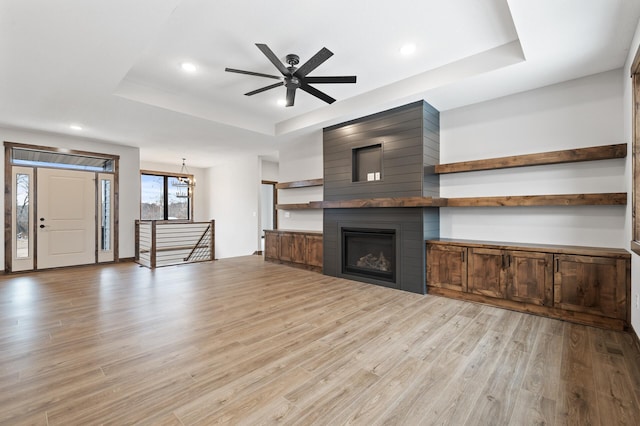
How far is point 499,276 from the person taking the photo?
367 cm

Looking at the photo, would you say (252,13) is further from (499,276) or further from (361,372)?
(499,276)

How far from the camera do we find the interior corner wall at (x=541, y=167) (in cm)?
342

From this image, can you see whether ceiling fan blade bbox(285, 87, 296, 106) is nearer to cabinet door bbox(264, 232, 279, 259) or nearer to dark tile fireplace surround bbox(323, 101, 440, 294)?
dark tile fireplace surround bbox(323, 101, 440, 294)

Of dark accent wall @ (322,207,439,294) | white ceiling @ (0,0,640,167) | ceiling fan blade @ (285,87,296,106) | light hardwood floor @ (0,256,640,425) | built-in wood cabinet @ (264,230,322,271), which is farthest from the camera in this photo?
built-in wood cabinet @ (264,230,322,271)

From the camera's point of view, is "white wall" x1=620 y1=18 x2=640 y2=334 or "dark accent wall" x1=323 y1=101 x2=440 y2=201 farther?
"dark accent wall" x1=323 y1=101 x2=440 y2=201

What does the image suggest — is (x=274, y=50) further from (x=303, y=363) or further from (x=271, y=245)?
(x=271, y=245)

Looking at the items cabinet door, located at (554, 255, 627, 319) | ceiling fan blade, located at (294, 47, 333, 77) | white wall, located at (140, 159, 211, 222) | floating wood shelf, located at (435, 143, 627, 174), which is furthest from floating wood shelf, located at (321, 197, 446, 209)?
white wall, located at (140, 159, 211, 222)

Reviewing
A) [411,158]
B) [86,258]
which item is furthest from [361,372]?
[86,258]

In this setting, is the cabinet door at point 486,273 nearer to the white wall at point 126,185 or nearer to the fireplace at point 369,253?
the fireplace at point 369,253

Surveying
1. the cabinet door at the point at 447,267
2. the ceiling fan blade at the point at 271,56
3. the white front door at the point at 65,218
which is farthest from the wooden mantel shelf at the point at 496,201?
the white front door at the point at 65,218

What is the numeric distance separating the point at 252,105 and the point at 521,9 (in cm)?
402

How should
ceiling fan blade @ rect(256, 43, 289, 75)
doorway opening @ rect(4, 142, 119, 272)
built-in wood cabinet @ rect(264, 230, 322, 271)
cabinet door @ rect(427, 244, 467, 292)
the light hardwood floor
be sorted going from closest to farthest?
the light hardwood floor, ceiling fan blade @ rect(256, 43, 289, 75), cabinet door @ rect(427, 244, 467, 292), doorway opening @ rect(4, 142, 119, 272), built-in wood cabinet @ rect(264, 230, 322, 271)

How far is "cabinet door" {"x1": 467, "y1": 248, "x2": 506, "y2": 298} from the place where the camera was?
145 inches

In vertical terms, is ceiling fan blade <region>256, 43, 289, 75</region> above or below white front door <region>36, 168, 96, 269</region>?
above
